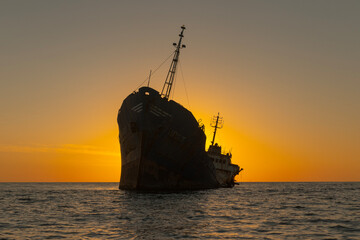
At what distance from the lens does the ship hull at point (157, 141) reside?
40.3 m

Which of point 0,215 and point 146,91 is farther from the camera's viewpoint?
point 146,91

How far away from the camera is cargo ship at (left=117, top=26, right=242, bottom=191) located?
132ft

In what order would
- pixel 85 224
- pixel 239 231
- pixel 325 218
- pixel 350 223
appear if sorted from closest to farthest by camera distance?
pixel 239 231
pixel 85 224
pixel 350 223
pixel 325 218

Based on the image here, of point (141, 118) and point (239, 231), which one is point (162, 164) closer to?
point (141, 118)

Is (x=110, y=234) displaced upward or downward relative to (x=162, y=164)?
downward

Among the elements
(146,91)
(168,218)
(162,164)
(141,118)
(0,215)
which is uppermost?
(146,91)

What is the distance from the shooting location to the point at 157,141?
40.5 m

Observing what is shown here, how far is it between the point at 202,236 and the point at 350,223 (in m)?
10.4

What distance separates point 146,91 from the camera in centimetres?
4144

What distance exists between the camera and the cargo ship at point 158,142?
40.4m

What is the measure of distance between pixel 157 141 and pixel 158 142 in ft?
0.56

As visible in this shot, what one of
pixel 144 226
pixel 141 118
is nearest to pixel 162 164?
pixel 141 118

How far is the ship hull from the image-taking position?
40344 mm

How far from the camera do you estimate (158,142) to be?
40.5 m
